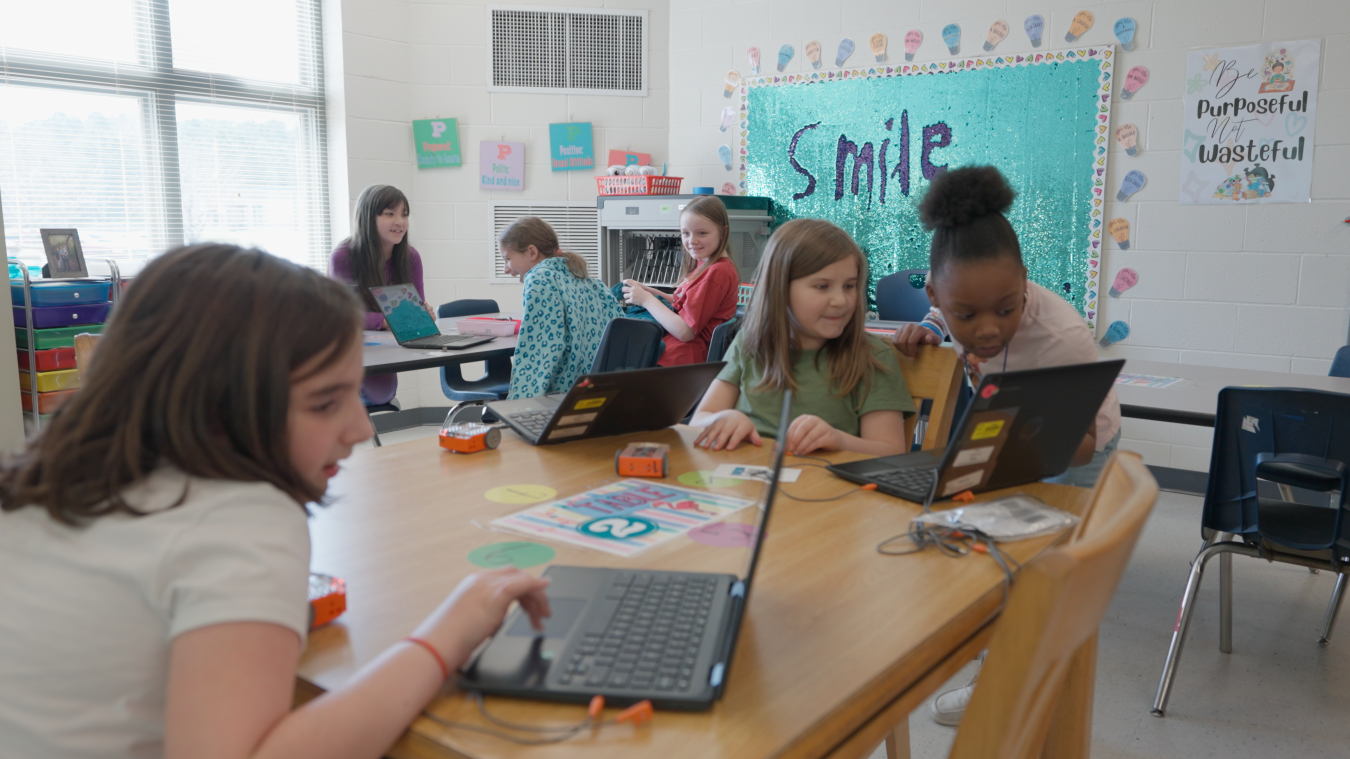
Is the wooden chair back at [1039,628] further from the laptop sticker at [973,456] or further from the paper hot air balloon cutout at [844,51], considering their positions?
the paper hot air balloon cutout at [844,51]

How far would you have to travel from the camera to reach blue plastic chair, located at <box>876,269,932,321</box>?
4.41 meters

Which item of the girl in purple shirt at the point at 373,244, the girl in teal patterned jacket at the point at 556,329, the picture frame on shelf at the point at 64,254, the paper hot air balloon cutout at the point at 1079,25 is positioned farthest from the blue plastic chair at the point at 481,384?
the paper hot air balloon cutout at the point at 1079,25

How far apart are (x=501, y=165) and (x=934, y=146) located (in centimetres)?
245

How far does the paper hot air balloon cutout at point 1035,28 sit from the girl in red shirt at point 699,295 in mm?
1781

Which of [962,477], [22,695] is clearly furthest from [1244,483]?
[22,695]

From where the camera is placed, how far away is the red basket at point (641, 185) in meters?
4.87

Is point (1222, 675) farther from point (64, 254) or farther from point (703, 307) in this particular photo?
point (64, 254)

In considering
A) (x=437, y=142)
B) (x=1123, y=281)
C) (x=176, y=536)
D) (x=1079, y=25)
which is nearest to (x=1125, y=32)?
(x=1079, y=25)

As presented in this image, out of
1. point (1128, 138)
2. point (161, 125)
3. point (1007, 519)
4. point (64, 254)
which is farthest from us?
point (161, 125)

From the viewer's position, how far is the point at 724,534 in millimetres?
1151

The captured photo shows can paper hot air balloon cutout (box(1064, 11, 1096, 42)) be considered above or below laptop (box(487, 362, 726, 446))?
above

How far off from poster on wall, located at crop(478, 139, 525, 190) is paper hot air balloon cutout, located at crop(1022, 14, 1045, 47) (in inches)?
109

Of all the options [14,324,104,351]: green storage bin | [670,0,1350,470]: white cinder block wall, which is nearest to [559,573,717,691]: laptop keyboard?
[14,324,104,351]: green storage bin

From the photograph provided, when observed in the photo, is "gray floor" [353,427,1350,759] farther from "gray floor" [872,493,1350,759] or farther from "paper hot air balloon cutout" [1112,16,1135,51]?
"paper hot air balloon cutout" [1112,16,1135,51]
